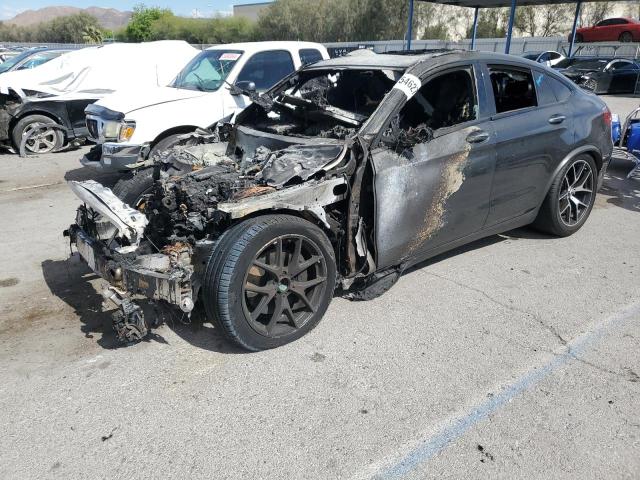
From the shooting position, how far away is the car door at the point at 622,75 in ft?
66.8

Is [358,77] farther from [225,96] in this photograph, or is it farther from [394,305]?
[225,96]

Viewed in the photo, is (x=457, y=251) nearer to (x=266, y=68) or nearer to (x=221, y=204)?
(x=221, y=204)

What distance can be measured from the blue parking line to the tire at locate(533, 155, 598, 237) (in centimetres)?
143

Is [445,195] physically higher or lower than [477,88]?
lower

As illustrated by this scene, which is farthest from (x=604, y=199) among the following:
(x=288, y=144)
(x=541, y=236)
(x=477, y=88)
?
(x=288, y=144)

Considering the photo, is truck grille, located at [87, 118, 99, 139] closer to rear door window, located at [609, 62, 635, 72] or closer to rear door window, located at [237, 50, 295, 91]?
rear door window, located at [237, 50, 295, 91]

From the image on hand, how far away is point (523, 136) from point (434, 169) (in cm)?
111

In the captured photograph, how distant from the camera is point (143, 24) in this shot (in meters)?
71.3

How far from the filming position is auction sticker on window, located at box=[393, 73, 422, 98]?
3816 mm

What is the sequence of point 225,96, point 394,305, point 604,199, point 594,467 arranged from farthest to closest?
point 225,96, point 604,199, point 394,305, point 594,467

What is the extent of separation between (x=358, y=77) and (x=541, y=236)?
2523 mm

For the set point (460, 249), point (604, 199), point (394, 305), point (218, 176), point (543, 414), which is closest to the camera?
point (543, 414)

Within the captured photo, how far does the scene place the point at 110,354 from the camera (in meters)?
3.43

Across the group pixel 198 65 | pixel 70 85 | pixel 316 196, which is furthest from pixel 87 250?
pixel 70 85
